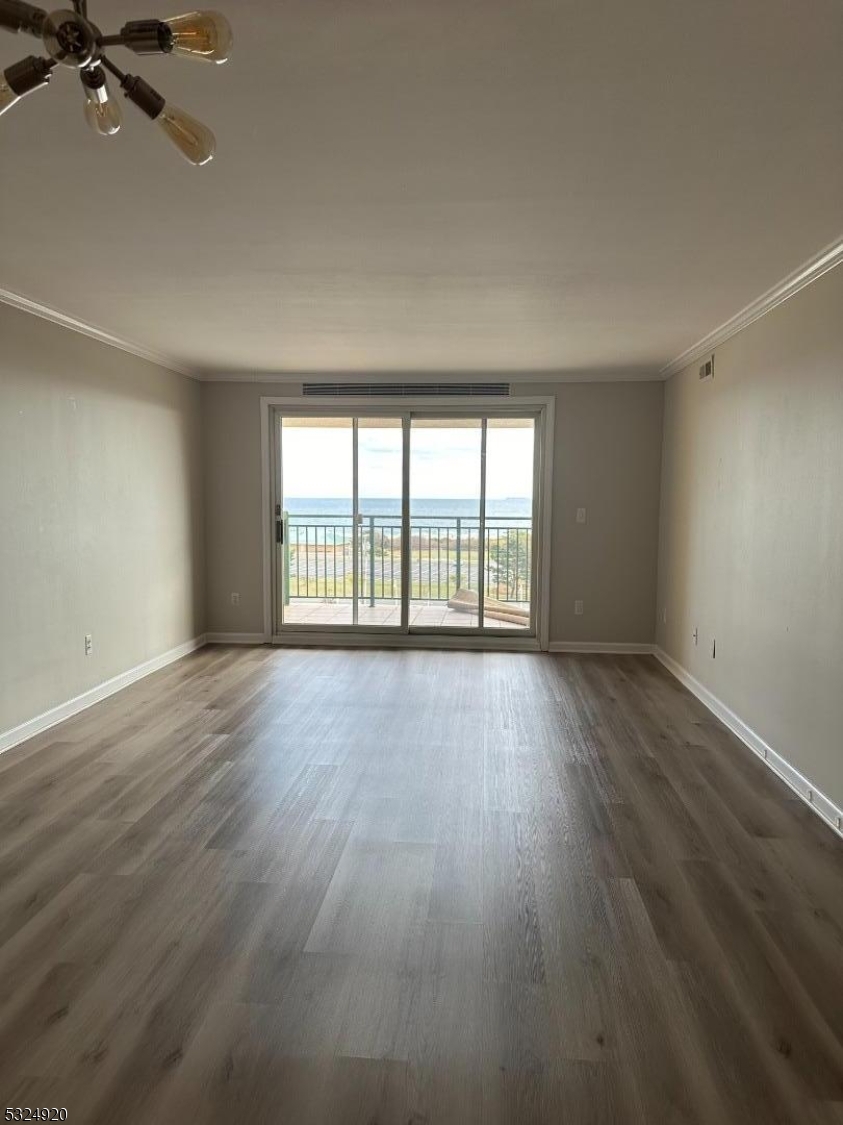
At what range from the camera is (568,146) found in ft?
6.53

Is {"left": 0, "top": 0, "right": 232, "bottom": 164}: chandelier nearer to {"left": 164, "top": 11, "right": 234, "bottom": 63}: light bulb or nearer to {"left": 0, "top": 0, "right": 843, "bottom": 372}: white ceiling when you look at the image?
{"left": 164, "top": 11, "right": 234, "bottom": 63}: light bulb

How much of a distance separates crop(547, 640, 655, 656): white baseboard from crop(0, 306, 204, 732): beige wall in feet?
10.6

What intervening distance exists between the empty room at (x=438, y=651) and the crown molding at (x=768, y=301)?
0.03m

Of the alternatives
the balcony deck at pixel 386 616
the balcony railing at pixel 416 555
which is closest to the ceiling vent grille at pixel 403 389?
the balcony railing at pixel 416 555

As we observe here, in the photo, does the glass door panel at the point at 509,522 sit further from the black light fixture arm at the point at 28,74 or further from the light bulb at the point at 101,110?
the black light fixture arm at the point at 28,74

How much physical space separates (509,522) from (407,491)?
38.5 inches

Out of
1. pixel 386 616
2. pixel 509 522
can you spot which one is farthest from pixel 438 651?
pixel 509 522

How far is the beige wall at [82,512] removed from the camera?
3609mm

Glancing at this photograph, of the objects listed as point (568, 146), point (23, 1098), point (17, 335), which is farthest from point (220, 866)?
point (17, 335)

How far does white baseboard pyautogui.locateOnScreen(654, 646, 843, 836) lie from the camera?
285cm

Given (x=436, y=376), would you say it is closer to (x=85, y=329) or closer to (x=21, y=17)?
(x=85, y=329)

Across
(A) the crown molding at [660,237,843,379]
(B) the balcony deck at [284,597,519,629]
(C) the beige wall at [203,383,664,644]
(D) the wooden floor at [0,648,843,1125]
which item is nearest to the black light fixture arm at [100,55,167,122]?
(D) the wooden floor at [0,648,843,1125]

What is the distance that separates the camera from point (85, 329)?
13.8 feet

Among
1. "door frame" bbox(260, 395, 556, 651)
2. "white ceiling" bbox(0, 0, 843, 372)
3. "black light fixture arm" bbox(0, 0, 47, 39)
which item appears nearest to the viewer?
"black light fixture arm" bbox(0, 0, 47, 39)
